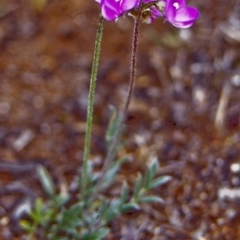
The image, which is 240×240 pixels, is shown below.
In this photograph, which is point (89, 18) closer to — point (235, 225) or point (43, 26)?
point (43, 26)

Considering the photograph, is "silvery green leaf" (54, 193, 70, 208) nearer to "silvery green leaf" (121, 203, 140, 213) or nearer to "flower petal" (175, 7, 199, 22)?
"silvery green leaf" (121, 203, 140, 213)

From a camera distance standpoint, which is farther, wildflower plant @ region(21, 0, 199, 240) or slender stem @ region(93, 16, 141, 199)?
wildflower plant @ region(21, 0, 199, 240)

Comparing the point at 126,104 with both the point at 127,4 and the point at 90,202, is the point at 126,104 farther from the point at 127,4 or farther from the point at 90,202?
the point at 90,202

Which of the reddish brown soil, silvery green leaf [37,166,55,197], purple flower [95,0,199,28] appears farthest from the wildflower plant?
purple flower [95,0,199,28]

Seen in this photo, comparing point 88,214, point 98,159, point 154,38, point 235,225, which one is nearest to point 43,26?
point 154,38

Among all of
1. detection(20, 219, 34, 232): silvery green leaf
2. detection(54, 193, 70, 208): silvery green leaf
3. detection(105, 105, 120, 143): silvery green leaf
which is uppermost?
detection(105, 105, 120, 143): silvery green leaf
